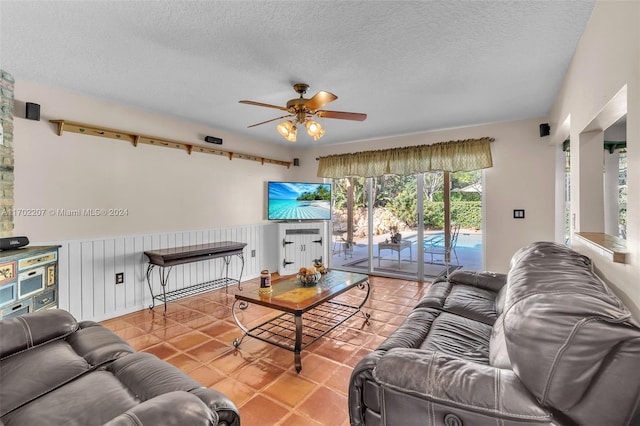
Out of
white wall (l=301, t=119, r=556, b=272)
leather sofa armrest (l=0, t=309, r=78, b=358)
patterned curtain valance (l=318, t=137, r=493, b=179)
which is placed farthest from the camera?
patterned curtain valance (l=318, t=137, r=493, b=179)

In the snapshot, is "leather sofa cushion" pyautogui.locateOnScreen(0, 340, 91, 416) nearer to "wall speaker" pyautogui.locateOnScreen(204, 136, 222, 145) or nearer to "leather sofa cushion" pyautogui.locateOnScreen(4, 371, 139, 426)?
"leather sofa cushion" pyautogui.locateOnScreen(4, 371, 139, 426)

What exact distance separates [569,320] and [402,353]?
0.59 metres

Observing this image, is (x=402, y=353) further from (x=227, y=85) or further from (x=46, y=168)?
(x=46, y=168)

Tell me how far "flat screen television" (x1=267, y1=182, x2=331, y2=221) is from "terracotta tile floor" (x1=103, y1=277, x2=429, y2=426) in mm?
1900

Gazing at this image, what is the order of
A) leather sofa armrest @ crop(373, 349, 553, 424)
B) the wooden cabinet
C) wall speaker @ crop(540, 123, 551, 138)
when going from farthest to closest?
the wooden cabinet
wall speaker @ crop(540, 123, 551, 138)
leather sofa armrest @ crop(373, 349, 553, 424)

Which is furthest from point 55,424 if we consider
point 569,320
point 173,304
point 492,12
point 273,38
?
point 173,304

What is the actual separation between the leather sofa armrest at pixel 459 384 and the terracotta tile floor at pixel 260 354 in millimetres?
788

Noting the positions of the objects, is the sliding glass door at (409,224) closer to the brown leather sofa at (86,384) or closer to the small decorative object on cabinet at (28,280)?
the small decorative object on cabinet at (28,280)

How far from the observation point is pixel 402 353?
4.04 feet

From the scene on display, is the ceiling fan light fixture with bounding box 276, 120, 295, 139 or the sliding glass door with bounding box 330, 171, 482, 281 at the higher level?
the ceiling fan light fixture with bounding box 276, 120, 295, 139

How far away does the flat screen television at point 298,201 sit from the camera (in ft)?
17.0

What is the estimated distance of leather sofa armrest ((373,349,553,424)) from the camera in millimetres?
946

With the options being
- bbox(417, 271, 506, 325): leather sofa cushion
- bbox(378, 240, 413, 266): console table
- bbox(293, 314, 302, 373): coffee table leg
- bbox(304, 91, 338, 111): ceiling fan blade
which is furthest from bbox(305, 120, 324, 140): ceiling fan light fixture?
bbox(378, 240, 413, 266): console table

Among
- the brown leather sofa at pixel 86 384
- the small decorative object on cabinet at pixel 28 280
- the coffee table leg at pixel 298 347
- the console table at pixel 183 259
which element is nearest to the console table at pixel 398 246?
the console table at pixel 183 259
